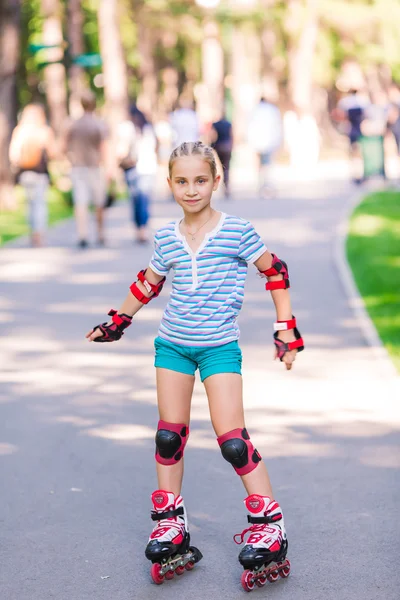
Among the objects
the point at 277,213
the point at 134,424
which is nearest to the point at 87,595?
the point at 134,424

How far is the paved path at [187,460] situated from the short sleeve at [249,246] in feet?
3.74

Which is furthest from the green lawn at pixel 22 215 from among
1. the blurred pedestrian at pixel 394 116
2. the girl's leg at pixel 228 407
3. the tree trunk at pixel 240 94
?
the tree trunk at pixel 240 94

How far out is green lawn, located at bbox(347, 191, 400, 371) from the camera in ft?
34.6

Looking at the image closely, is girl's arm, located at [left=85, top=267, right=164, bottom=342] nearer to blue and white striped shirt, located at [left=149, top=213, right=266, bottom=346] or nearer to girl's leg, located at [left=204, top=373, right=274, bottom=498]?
blue and white striped shirt, located at [left=149, top=213, right=266, bottom=346]

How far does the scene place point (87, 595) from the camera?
450 centimetres

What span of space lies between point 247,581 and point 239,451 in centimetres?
45

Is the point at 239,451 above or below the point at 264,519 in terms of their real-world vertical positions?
above

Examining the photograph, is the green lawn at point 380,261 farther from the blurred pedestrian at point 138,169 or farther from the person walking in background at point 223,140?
the person walking in background at point 223,140

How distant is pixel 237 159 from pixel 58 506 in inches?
1478

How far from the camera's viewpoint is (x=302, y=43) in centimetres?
4375

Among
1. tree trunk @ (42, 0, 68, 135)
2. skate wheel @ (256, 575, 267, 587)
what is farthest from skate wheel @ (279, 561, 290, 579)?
tree trunk @ (42, 0, 68, 135)

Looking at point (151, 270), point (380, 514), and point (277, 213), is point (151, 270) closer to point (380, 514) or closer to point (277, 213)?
point (380, 514)

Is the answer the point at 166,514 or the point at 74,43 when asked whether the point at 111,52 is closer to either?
the point at 74,43

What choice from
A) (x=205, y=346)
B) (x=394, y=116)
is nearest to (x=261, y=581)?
(x=205, y=346)
